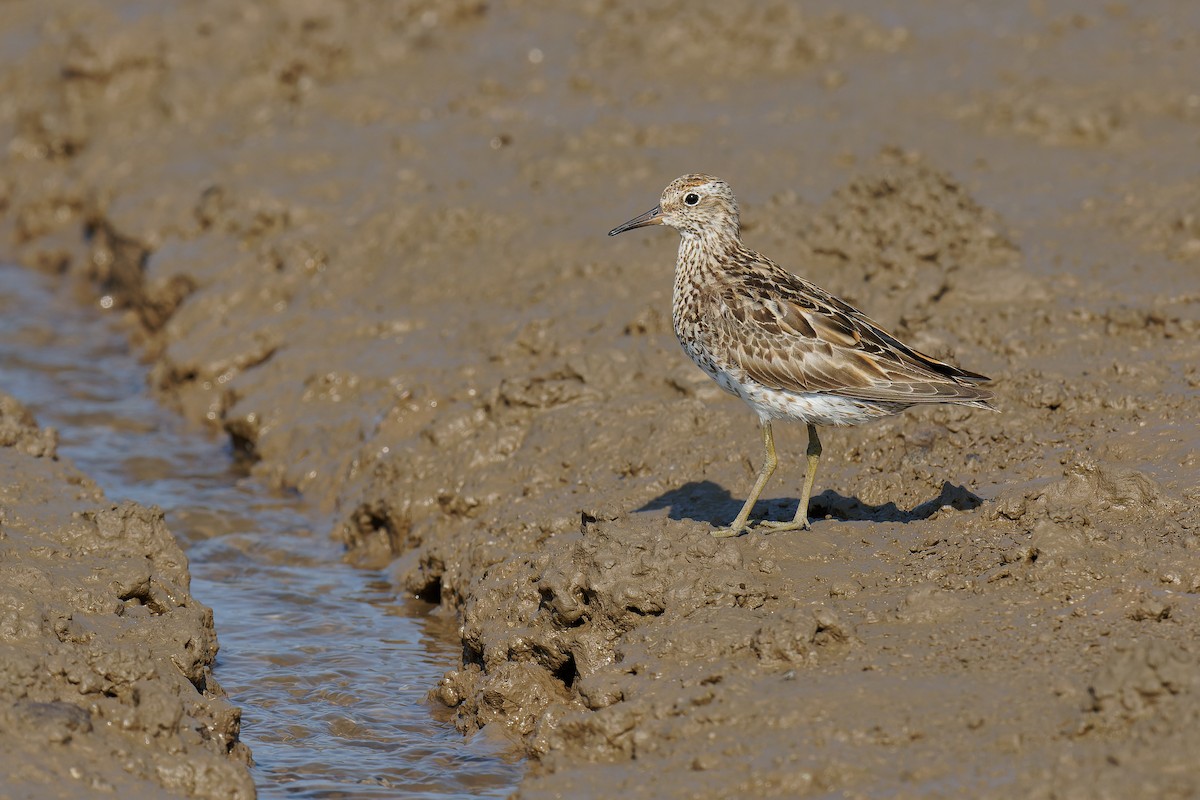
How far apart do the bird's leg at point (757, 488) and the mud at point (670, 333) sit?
10.1 inches

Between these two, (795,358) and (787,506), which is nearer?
(795,358)

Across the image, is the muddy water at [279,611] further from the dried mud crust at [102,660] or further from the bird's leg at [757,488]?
the bird's leg at [757,488]

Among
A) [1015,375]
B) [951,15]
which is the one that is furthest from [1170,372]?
[951,15]

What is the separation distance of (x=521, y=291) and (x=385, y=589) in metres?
2.65

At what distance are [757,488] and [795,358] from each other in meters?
0.70

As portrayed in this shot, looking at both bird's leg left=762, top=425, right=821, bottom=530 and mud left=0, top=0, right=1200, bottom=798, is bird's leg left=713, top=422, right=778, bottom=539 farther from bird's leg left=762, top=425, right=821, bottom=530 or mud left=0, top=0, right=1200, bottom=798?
mud left=0, top=0, right=1200, bottom=798

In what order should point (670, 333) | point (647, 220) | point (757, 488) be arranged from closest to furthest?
point (757, 488), point (647, 220), point (670, 333)

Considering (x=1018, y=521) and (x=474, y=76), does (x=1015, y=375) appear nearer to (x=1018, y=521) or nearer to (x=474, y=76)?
(x=1018, y=521)

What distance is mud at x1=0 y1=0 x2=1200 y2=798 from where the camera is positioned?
6.34 meters

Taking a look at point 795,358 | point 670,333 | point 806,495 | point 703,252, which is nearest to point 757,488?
point 806,495

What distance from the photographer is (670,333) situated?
397 inches

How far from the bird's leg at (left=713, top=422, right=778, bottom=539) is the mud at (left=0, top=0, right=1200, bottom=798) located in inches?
10.1

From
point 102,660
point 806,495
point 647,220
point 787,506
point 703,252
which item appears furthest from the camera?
point 647,220

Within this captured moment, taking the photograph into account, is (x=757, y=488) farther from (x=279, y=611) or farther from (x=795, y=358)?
(x=279, y=611)
